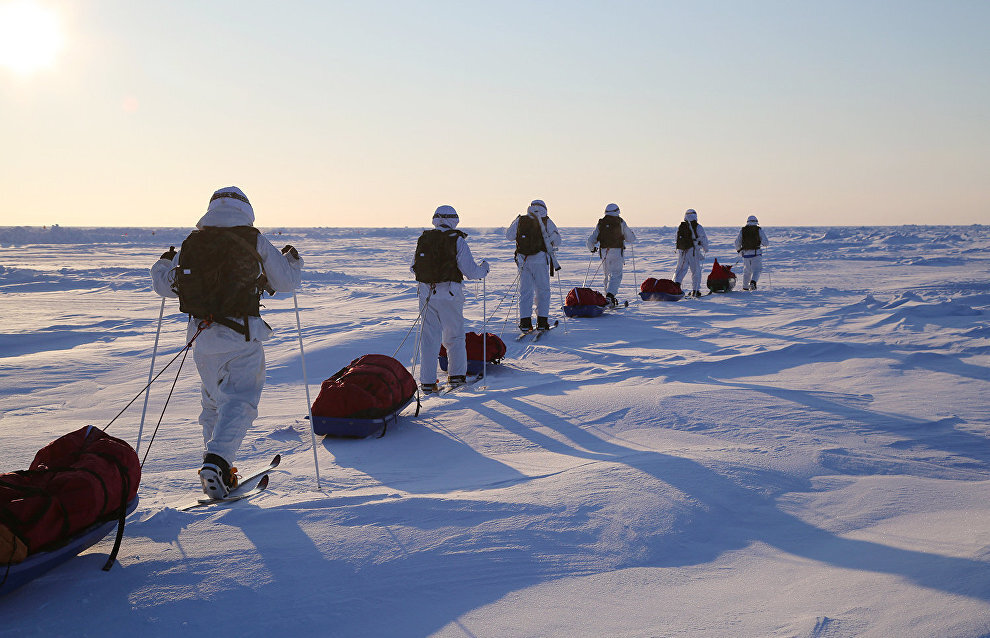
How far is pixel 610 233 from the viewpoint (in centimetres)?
1384

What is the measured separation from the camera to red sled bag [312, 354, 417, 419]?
5430mm

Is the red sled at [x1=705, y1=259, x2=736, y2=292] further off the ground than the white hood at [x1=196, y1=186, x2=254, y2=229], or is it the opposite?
the white hood at [x1=196, y1=186, x2=254, y2=229]

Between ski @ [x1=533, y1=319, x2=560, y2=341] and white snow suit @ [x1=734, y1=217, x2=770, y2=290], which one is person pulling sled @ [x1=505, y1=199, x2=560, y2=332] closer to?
ski @ [x1=533, y1=319, x2=560, y2=341]

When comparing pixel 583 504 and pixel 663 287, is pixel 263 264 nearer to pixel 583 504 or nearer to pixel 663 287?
pixel 583 504

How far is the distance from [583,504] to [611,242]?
1092cm

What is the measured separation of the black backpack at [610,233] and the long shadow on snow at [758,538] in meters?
9.97

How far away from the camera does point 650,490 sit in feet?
11.7

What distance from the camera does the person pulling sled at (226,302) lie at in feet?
13.0

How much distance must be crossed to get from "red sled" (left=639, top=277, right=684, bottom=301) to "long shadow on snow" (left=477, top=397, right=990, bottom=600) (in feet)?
37.6

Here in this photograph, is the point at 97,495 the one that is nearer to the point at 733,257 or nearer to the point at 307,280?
the point at 307,280

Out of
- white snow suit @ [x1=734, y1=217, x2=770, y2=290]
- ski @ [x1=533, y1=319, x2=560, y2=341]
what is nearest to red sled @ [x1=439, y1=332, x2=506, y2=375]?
ski @ [x1=533, y1=319, x2=560, y2=341]

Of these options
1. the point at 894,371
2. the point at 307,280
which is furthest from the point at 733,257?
the point at 894,371

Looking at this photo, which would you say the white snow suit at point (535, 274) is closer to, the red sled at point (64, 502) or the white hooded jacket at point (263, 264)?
the white hooded jacket at point (263, 264)

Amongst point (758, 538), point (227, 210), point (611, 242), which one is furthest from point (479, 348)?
point (611, 242)
